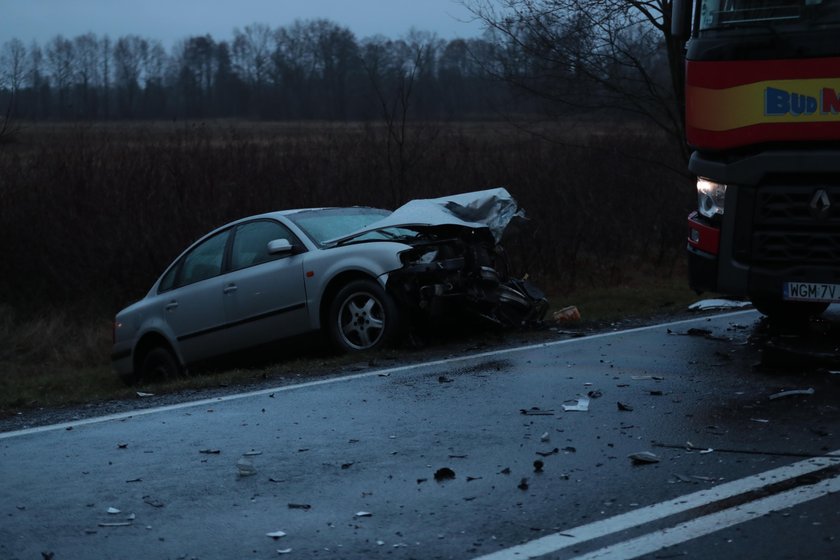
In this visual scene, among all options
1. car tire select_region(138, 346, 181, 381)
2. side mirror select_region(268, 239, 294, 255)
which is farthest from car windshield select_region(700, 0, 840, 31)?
car tire select_region(138, 346, 181, 381)

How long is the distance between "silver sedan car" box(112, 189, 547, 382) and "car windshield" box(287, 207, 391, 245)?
12mm

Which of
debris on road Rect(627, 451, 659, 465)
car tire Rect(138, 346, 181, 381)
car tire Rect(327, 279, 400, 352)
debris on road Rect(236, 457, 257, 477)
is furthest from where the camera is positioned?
car tire Rect(138, 346, 181, 381)

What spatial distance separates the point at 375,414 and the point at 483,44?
1282cm

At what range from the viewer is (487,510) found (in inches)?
202

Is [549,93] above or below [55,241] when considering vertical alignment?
above

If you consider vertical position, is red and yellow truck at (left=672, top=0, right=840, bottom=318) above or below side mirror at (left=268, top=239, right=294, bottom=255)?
above

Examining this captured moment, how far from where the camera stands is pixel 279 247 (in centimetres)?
1061

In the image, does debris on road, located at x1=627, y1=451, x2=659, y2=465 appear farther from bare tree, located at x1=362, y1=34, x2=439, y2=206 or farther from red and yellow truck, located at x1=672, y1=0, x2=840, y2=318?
bare tree, located at x1=362, y1=34, x2=439, y2=206

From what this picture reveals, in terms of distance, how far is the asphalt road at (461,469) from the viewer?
476 cm

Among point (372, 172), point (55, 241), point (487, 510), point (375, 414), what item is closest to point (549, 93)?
point (372, 172)

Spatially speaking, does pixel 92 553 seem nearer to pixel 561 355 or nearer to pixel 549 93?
pixel 561 355

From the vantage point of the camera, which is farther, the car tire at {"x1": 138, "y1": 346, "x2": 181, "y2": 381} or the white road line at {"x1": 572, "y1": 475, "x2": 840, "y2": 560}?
the car tire at {"x1": 138, "y1": 346, "x2": 181, "y2": 381}

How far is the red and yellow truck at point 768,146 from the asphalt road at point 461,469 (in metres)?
0.74

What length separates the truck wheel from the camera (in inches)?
418
